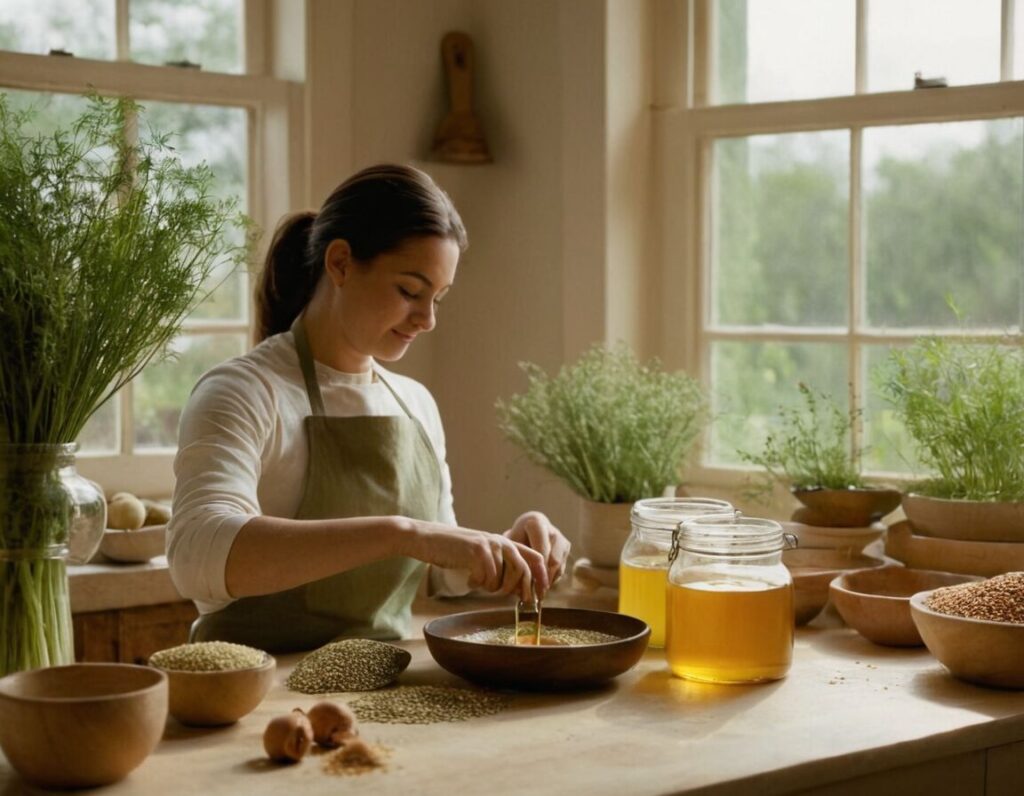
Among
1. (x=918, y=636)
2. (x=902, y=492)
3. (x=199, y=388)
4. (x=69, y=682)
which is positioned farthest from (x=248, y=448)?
(x=902, y=492)

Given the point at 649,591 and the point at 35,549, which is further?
the point at 649,591

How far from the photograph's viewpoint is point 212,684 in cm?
155

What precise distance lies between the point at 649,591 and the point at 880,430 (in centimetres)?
111

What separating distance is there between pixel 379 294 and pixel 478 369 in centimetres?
129

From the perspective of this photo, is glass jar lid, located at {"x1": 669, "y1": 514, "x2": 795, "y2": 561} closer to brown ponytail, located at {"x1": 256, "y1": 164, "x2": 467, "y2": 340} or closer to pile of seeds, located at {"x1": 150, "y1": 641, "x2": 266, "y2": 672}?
pile of seeds, located at {"x1": 150, "y1": 641, "x2": 266, "y2": 672}

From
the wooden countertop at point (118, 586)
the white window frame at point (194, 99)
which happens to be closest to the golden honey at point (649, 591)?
the wooden countertop at point (118, 586)

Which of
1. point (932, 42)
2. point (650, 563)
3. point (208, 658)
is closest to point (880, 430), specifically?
point (932, 42)

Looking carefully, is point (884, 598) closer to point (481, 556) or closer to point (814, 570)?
point (814, 570)

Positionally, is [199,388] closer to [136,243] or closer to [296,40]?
[136,243]

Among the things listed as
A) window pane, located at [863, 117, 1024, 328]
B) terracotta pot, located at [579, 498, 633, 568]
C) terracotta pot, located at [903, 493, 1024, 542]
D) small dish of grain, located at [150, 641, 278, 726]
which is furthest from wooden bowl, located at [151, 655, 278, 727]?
window pane, located at [863, 117, 1024, 328]

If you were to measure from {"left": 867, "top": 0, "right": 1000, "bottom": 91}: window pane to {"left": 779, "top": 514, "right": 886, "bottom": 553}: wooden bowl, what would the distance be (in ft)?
3.33

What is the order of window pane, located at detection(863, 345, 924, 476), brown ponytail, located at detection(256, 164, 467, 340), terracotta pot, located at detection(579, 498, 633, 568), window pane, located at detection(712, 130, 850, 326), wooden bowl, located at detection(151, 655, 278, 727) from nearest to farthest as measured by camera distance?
wooden bowl, located at detection(151, 655, 278, 727), brown ponytail, located at detection(256, 164, 467, 340), terracotta pot, located at detection(579, 498, 633, 568), window pane, located at detection(863, 345, 924, 476), window pane, located at detection(712, 130, 850, 326)

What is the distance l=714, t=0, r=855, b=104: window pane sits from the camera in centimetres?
301

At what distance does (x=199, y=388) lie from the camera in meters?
2.11
